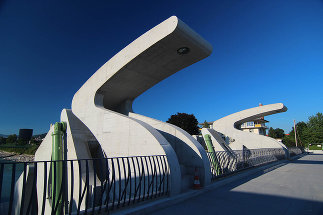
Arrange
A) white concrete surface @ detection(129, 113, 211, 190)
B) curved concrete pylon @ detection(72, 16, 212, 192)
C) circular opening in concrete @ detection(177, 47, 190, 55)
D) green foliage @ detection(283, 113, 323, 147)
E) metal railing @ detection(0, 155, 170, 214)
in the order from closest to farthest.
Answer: metal railing @ detection(0, 155, 170, 214), white concrete surface @ detection(129, 113, 211, 190), curved concrete pylon @ detection(72, 16, 212, 192), circular opening in concrete @ detection(177, 47, 190, 55), green foliage @ detection(283, 113, 323, 147)

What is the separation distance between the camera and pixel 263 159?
12.1m

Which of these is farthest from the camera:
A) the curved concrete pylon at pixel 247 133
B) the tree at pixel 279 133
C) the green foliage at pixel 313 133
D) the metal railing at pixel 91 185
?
the tree at pixel 279 133

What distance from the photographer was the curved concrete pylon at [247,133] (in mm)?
18094

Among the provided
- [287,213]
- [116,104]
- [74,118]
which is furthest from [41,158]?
[287,213]

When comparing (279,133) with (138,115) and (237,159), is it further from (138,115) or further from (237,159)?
(138,115)

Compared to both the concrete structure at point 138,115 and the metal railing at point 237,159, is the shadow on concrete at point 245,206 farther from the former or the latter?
the metal railing at point 237,159

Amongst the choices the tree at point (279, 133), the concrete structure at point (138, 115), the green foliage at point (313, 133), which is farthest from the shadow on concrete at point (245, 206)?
the tree at point (279, 133)

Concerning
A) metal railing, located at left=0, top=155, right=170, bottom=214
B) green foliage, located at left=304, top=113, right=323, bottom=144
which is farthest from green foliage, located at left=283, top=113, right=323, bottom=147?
metal railing, located at left=0, top=155, right=170, bottom=214

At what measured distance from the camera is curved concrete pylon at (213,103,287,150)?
18.1m

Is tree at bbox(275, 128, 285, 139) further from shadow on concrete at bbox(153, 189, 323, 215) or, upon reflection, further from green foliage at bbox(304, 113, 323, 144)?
shadow on concrete at bbox(153, 189, 323, 215)

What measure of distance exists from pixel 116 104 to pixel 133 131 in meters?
5.91

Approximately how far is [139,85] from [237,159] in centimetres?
635

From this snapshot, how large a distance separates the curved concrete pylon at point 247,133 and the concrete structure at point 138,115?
12.9 m

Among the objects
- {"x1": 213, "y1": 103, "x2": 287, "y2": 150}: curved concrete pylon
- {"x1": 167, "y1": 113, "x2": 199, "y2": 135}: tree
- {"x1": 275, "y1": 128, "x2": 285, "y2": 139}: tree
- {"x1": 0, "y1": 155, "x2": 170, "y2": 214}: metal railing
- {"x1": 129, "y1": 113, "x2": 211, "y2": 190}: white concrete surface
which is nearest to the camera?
{"x1": 0, "y1": 155, "x2": 170, "y2": 214}: metal railing
